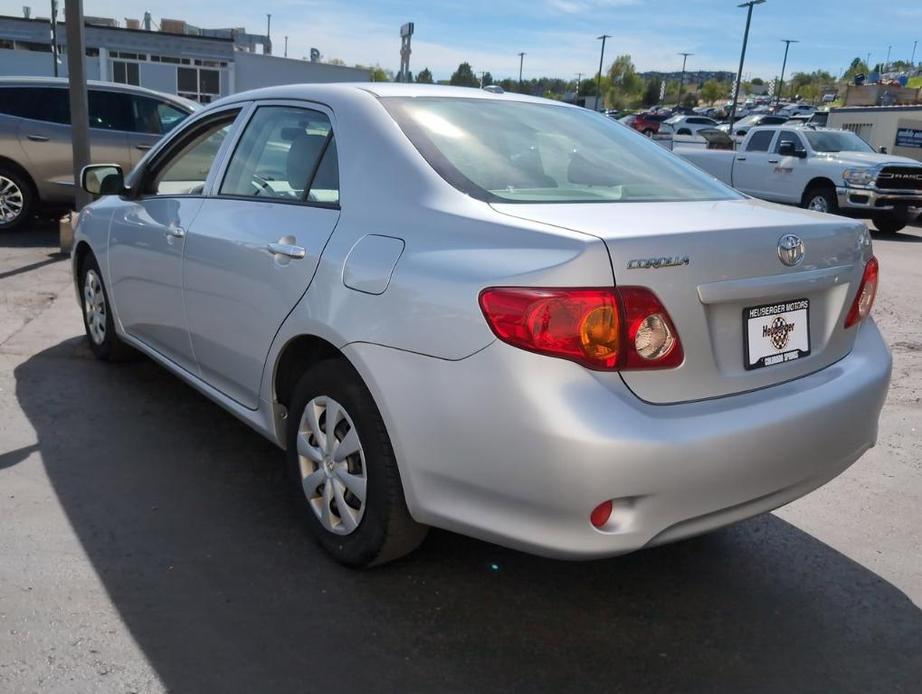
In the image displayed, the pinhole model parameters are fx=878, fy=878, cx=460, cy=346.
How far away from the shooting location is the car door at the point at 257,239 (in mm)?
3139

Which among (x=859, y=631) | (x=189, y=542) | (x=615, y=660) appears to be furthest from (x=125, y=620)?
(x=859, y=631)

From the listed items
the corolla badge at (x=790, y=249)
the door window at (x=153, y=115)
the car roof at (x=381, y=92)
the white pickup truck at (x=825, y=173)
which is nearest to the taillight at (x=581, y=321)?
the corolla badge at (x=790, y=249)

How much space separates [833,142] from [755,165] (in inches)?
53.7

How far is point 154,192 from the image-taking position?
15.1 feet

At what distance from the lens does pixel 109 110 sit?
10.7 m

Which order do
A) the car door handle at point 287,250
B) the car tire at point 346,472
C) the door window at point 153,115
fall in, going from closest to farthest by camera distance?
the car tire at point 346,472 < the car door handle at point 287,250 < the door window at point 153,115

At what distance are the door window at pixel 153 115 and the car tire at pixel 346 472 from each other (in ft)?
28.6

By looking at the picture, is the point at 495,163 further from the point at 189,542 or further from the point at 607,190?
the point at 189,542

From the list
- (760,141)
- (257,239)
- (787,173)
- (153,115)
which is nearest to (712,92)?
(760,141)

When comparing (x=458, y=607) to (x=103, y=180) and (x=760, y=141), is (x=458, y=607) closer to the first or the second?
(x=103, y=180)

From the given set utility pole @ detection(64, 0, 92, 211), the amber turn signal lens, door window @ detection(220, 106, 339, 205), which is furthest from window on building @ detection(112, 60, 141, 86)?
the amber turn signal lens

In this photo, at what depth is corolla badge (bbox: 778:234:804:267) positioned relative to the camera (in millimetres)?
2641

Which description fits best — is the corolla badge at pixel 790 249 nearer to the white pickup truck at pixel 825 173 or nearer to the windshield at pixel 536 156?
the windshield at pixel 536 156

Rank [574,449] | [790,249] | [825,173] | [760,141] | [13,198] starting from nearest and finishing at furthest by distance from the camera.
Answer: [574,449], [790,249], [13,198], [825,173], [760,141]
